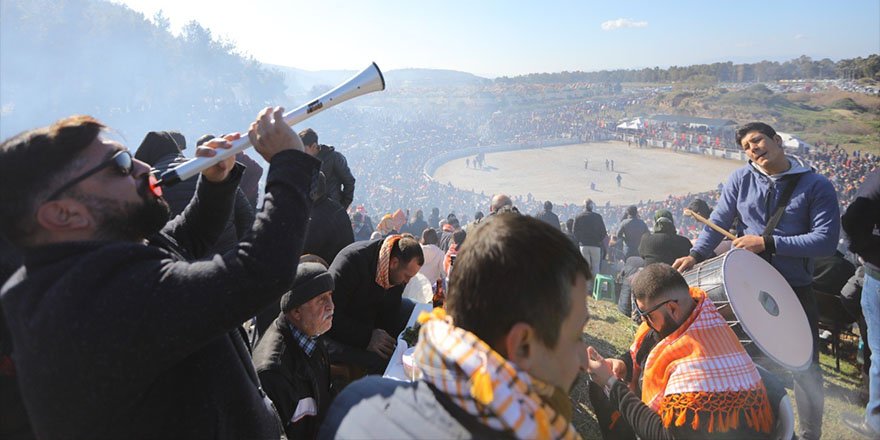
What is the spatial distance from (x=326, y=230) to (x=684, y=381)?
11.4 feet

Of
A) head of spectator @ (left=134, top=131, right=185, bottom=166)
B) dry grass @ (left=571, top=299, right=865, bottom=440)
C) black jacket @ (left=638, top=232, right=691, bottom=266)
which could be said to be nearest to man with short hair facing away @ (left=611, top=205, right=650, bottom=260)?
dry grass @ (left=571, top=299, right=865, bottom=440)

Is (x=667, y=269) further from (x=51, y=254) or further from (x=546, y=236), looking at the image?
Result: (x=51, y=254)

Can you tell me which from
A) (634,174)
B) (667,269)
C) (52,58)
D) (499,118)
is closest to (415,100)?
(499,118)

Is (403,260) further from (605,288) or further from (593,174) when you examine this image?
(593,174)

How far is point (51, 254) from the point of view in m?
1.11

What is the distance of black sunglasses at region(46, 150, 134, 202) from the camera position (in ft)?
3.91

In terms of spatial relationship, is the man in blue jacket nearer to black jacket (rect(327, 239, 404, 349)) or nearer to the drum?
the drum

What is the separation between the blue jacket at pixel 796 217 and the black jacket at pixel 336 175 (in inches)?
145

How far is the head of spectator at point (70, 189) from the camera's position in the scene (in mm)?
1156

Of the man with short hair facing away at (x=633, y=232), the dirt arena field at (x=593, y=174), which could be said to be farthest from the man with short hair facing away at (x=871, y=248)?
the dirt arena field at (x=593, y=174)

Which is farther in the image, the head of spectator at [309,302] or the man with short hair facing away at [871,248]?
the man with short hair facing away at [871,248]

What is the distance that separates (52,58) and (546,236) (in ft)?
138

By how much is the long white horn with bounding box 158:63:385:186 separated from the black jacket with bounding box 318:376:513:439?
2.75ft

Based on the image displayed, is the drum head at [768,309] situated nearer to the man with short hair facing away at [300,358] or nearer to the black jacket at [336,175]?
the man with short hair facing away at [300,358]
